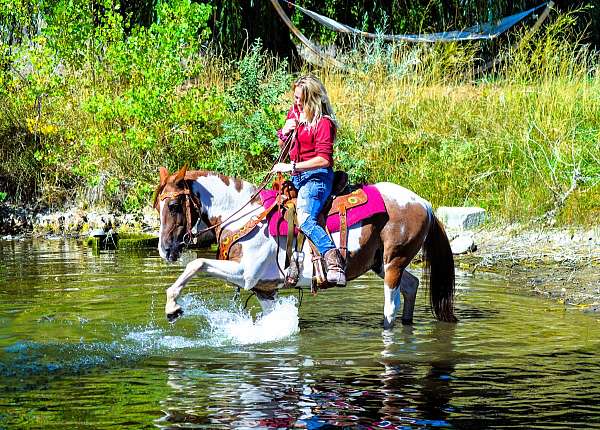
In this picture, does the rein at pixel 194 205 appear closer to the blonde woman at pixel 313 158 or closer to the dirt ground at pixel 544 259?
the blonde woman at pixel 313 158

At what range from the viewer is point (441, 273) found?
10164 mm

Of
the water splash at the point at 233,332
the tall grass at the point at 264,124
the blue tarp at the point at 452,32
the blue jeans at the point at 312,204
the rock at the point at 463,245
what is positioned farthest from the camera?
the blue tarp at the point at 452,32

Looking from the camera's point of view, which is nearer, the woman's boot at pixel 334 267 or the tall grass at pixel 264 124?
the woman's boot at pixel 334 267

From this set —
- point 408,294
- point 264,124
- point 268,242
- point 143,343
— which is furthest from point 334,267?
point 264,124

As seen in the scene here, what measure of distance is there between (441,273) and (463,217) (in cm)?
509

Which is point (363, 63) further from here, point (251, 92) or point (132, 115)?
point (132, 115)

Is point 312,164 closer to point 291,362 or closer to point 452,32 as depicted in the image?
point 291,362

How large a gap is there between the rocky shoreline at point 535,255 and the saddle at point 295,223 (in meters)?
2.94

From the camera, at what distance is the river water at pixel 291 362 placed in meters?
6.77

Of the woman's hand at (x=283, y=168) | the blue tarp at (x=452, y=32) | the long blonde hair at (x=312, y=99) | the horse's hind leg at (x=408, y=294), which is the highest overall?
the blue tarp at (x=452, y=32)

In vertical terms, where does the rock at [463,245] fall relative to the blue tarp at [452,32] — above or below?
below

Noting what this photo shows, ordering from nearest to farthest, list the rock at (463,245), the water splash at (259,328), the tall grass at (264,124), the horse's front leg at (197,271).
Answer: the horse's front leg at (197,271) → the water splash at (259,328) → the rock at (463,245) → the tall grass at (264,124)

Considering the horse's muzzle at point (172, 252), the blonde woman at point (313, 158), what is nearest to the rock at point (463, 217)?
the blonde woman at point (313, 158)

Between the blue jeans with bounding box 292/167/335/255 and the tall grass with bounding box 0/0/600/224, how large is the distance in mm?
6358
